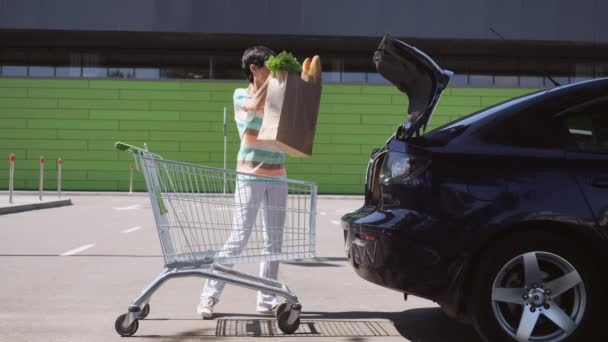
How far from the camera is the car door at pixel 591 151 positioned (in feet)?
11.6

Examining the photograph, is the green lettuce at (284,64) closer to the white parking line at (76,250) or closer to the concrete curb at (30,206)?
the white parking line at (76,250)

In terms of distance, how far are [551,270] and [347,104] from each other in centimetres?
2186

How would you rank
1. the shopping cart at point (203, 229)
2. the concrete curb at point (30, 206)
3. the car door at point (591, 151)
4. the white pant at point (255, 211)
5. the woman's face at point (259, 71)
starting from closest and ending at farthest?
the car door at point (591, 151) < the shopping cart at point (203, 229) < the white pant at point (255, 211) < the woman's face at point (259, 71) < the concrete curb at point (30, 206)

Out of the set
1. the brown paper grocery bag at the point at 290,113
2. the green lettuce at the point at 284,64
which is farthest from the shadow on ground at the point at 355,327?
the green lettuce at the point at 284,64

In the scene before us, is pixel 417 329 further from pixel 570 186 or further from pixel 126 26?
pixel 126 26

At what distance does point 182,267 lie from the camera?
4215 millimetres

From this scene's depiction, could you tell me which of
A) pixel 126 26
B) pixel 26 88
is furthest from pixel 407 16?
pixel 26 88

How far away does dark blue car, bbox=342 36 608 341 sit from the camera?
11.6 ft

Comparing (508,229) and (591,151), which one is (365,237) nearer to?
(508,229)

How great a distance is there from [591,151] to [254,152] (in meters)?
2.10

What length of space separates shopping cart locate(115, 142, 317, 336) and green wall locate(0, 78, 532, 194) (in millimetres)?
20397

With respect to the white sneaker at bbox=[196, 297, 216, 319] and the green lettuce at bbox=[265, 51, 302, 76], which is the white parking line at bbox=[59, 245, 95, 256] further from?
the green lettuce at bbox=[265, 51, 302, 76]

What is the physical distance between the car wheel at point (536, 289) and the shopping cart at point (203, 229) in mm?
1135

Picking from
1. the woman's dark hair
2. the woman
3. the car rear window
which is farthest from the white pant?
the car rear window
